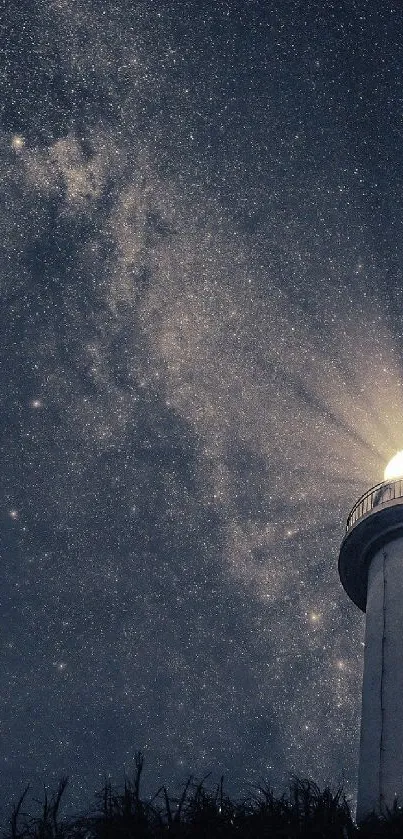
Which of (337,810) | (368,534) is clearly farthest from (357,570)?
(337,810)

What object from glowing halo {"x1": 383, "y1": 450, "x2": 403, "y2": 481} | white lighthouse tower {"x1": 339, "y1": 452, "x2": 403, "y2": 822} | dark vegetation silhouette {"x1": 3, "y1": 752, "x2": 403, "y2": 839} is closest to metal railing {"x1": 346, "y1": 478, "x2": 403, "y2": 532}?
white lighthouse tower {"x1": 339, "y1": 452, "x2": 403, "y2": 822}

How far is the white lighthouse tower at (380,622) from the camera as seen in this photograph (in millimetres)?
13930

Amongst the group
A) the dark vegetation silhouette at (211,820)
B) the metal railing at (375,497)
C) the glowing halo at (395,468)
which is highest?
the glowing halo at (395,468)

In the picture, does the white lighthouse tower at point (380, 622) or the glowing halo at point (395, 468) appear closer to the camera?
the white lighthouse tower at point (380, 622)

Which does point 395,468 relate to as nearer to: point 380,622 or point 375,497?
point 375,497

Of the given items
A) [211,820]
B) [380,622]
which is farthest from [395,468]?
[211,820]

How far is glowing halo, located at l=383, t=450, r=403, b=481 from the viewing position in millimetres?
17672

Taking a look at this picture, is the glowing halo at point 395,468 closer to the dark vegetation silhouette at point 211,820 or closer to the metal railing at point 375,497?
the metal railing at point 375,497

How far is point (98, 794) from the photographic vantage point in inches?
422

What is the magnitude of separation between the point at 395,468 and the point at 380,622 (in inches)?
150

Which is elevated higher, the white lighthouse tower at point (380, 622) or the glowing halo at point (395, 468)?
the glowing halo at point (395, 468)

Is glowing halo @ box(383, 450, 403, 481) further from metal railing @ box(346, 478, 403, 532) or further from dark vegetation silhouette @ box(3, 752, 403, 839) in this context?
dark vegetation silhouette @ box(3, 752, 403, 839)

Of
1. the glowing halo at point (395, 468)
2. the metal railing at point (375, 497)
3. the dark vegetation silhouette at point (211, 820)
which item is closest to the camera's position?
the dark vegetation silhouette at point (211, 820)

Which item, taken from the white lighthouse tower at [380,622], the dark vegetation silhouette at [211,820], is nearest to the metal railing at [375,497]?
the white lighthouse tower at [380,622]
